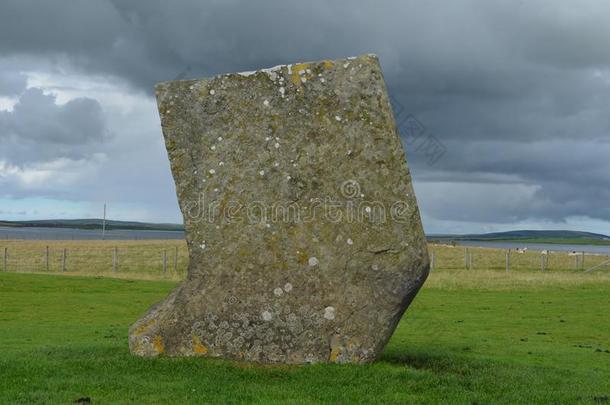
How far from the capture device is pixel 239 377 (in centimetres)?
1166

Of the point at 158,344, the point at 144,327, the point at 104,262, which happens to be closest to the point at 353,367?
the point at 158,344

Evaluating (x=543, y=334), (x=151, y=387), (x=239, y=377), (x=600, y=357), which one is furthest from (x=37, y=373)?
(x=543, y=334)

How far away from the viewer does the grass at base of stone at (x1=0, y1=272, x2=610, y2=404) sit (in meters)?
10.8

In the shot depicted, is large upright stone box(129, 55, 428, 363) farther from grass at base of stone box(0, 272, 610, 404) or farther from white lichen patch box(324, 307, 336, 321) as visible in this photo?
grass at base of stone box(0, 272, 610, 404)

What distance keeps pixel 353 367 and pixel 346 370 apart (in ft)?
0.66

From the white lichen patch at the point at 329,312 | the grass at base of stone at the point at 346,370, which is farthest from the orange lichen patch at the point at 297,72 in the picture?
the grass at base of stone at the point at 346,370

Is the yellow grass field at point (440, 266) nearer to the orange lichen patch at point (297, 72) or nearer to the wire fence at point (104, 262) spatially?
the wire fence at point (104, 262)

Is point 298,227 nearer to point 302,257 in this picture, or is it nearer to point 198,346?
point 302,257

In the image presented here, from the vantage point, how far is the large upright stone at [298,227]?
479 inches

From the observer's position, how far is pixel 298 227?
484 inches

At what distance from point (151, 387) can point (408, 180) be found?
5.23m

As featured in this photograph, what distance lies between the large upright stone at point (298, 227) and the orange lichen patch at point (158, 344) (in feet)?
0.06

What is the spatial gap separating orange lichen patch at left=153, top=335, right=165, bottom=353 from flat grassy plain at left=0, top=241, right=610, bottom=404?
0.27 meters

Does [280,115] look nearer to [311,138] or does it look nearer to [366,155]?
[311,138]
